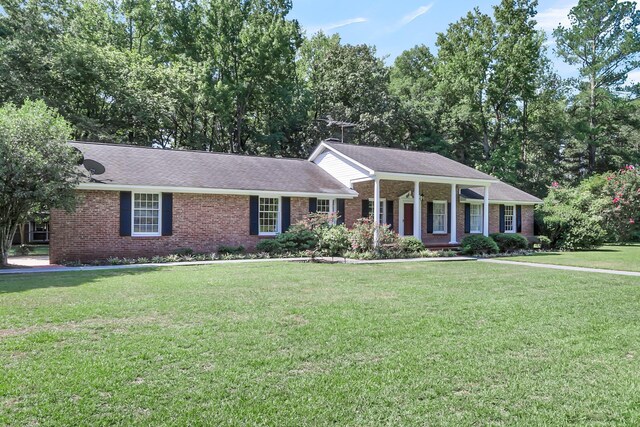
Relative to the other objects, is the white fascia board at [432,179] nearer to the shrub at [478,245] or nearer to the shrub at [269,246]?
the shrub at [478,245]

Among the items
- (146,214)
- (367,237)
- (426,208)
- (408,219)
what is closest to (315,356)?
(367,237)

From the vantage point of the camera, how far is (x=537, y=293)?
875 centimetres

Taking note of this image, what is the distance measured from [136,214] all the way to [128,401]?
13.1m

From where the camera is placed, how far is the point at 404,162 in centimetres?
2089

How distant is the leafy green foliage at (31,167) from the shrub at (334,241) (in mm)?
8378

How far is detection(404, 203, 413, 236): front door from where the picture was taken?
22.4m

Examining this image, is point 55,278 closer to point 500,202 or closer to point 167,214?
point 167,214

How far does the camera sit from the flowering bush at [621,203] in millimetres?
26375

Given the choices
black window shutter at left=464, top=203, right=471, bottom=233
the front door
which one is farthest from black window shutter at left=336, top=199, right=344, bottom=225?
black window shutter at left=464, top=203, right=471, bottom=233

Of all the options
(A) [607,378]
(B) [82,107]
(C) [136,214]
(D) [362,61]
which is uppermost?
(D) [362,61]

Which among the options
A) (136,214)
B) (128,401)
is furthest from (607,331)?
(136,214)

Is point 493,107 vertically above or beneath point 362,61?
beneath

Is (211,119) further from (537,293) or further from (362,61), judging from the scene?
(537,293)

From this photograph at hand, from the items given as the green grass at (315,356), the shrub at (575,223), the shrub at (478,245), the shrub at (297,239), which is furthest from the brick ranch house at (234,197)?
the green grass at (315,356)
